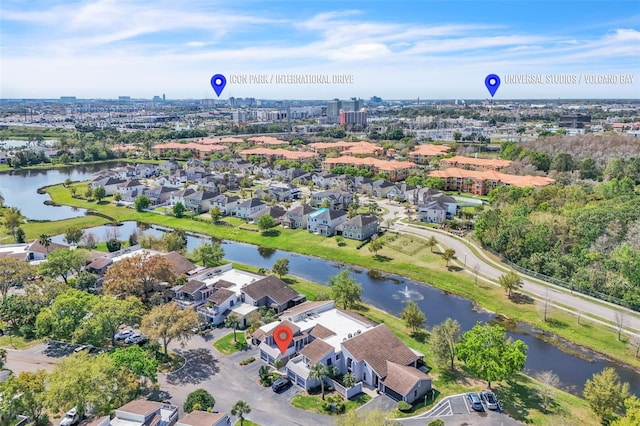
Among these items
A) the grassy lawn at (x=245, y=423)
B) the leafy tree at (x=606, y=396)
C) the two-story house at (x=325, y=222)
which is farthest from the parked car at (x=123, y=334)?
the two-story house at (x=325, y=222)

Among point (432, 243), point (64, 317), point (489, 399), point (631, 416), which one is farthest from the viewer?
point (432, 243)

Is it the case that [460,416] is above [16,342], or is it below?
below

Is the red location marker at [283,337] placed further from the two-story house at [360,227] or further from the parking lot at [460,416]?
the two-story house at [360,227]

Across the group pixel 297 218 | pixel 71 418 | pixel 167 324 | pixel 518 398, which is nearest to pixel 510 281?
pixel 518 398

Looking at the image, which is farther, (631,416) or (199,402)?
(199,402)

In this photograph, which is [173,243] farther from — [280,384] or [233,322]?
[280,384]

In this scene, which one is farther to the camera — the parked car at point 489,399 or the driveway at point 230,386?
the parked car at point 489,399

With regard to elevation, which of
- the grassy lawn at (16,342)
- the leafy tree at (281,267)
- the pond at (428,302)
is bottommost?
the pond at (428,302)

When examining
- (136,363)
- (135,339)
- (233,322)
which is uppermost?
(136,363)

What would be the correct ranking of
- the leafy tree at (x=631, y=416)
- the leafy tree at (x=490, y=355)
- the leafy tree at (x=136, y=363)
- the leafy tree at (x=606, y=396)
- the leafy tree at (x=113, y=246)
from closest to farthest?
1. the leafy tree at (x=631, y=416)
2. the leafy tree at (x=606, y=396)
3. the leafy tree at (x=136, y=363)
4. the leafy tree at (x=490, y=355)
5. the leafy tree at (x=113, y=246)
